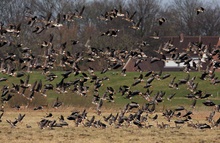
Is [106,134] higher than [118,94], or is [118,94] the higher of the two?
[106,134]

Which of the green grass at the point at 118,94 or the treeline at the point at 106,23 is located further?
the treeline at the point at 106,23

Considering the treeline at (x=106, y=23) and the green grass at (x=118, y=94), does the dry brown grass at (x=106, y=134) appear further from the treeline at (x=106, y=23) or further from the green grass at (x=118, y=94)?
the treeline at (x=106, y=23)

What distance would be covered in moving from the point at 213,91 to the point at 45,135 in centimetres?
4257

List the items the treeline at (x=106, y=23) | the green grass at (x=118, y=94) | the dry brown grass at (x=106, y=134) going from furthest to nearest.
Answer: the treeline at (x=106, y=23) → the green grass at (x=118, y=94) → the dry brown grass at (x=106, y=134)

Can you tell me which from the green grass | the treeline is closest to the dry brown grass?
the green grass

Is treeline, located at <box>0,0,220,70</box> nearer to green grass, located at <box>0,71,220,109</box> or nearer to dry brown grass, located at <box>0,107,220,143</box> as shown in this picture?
green grass, located at <box>0,71,220,109</box>

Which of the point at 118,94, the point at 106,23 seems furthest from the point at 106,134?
the point at 106,23

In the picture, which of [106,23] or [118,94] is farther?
[106,23]

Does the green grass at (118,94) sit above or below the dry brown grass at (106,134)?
below

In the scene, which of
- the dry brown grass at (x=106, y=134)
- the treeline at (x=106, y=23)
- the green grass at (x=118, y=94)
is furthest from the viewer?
the treeline at (x=106, y=23)

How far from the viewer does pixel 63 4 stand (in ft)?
279

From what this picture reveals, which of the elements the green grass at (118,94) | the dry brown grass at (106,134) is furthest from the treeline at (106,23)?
the dry brown grass at (106,134)

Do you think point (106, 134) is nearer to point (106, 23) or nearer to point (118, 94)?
point (118, 94)

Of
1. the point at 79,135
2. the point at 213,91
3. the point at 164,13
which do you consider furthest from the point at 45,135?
the point at 164,13
